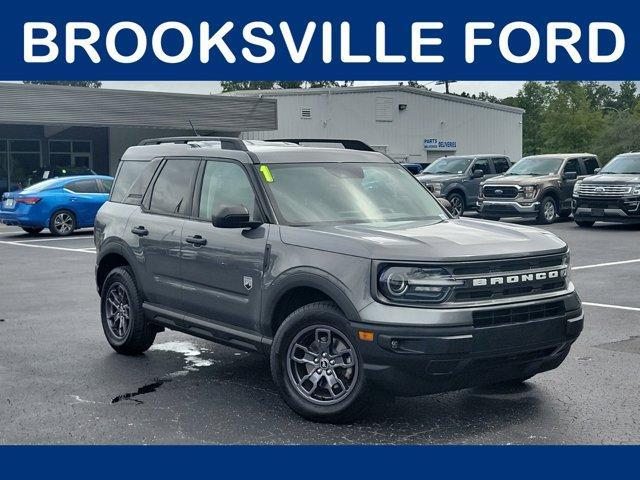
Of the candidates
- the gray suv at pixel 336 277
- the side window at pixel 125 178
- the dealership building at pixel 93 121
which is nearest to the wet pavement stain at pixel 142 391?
the gray suv at pixel 336 277

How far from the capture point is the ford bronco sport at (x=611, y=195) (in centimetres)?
2144

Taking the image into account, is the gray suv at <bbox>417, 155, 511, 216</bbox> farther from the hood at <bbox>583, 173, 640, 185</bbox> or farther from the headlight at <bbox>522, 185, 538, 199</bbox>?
the hood at <bbox>583, 173, 640, 185</bbox>

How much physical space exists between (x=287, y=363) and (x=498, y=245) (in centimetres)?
155

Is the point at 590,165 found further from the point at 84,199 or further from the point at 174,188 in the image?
the point at 174,188

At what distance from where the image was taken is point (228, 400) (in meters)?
6.30

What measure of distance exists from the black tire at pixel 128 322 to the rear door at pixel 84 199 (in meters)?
13.9

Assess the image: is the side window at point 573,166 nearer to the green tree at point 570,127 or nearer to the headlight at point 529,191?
the headlight at point 529,191

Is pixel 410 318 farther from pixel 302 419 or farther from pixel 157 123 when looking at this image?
pixel 157 123

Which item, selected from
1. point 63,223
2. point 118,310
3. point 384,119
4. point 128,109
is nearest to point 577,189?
point 63,223

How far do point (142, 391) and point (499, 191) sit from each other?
18549mm

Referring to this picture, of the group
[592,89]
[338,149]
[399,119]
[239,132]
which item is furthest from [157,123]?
[592,89]

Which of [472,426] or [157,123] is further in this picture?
[157,123]

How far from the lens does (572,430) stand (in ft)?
18.3

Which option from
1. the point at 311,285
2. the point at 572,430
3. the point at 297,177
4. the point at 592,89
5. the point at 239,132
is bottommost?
the point at 572,430
